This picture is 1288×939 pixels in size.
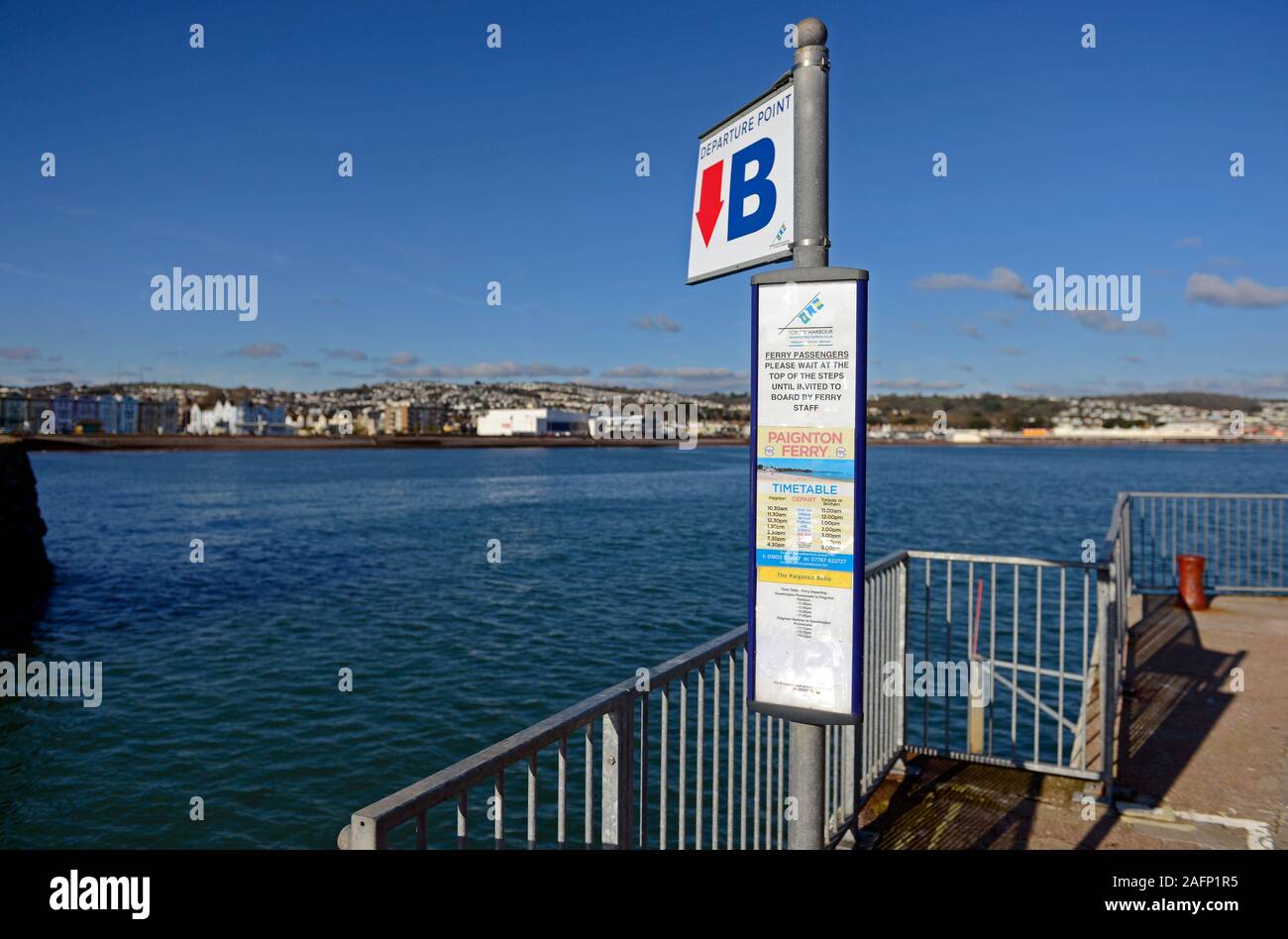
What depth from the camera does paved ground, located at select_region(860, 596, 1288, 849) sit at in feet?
16.1

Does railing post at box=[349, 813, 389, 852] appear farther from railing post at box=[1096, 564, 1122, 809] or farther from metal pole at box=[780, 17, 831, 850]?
railing post at box=[1096, 564, 1122, 809]

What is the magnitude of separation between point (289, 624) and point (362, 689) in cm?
713

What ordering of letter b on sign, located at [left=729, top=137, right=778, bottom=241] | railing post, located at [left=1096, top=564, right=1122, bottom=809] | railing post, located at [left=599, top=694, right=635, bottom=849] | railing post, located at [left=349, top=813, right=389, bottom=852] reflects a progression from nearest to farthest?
railing post, located at [left=349, top=813, right=389, bottom=852], railing post, located at [left=599, top=694, right=635, bottom=849], letter b on sign, located at [left=729, top=137, right=778, bottom=241], railing post, located at [left=1096, top=564, right=1122, bottom=809]

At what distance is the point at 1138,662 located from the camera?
27.9 ft

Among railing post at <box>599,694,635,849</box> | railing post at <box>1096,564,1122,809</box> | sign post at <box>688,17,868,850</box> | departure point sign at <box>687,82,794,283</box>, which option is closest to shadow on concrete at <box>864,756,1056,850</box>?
railing post at <box>1096,564,1122,809</box>

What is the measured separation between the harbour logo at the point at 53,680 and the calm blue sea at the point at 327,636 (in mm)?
406

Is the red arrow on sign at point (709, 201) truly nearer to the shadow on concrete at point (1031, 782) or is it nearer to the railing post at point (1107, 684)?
the shadow on concrete at point (1031, 782)

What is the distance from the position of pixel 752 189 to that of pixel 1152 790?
506 cm

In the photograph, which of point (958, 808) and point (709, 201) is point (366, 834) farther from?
point (958, 808)
